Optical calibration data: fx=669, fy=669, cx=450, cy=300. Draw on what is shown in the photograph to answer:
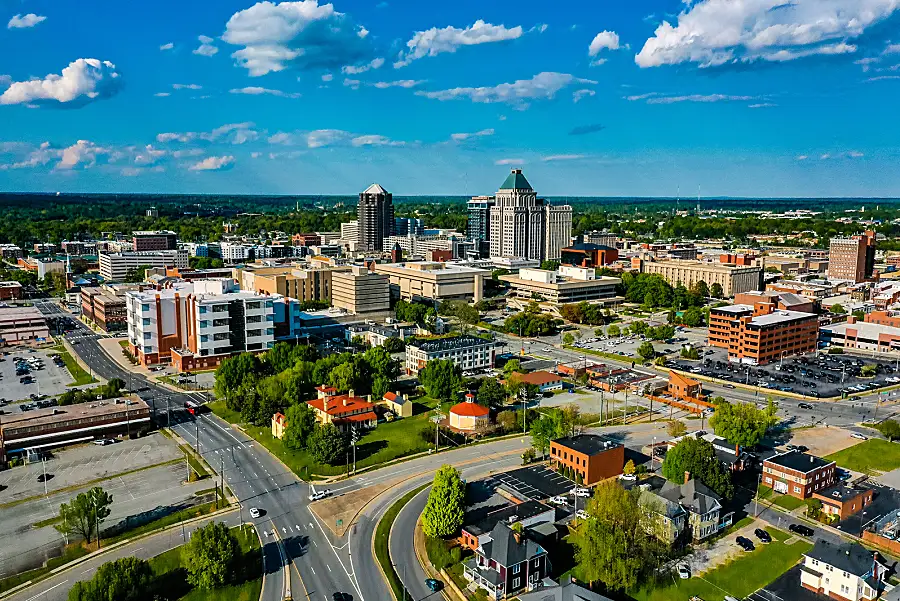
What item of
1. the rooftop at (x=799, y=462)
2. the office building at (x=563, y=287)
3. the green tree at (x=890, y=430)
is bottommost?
the green tree at (x=890, y=430)

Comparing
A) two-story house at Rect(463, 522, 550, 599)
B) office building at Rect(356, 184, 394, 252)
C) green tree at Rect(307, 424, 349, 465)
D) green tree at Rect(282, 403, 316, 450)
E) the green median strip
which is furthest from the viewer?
office building at Rect(356, 184, 394, 252)

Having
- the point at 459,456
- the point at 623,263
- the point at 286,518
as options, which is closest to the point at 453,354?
the point at 459,456

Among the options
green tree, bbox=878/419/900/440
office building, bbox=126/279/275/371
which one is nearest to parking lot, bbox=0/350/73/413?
office building, bbox=126/279/275/371

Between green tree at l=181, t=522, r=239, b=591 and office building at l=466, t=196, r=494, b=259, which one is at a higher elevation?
office building at l=466, t=196, r=494, b=259

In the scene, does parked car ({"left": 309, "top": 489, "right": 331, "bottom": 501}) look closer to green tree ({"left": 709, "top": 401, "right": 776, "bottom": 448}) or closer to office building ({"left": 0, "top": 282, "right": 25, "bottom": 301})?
green tree ({"left": 709, "top": 401, "right": 776, "bottom": 448})

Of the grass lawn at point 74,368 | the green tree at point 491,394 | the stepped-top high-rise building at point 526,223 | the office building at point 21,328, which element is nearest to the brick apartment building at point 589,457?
the green tree at point 491,394

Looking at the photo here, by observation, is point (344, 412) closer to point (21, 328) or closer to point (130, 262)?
point (21, 328)

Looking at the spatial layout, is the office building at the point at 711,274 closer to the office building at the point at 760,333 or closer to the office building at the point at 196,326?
the office building at the point at 760,333
